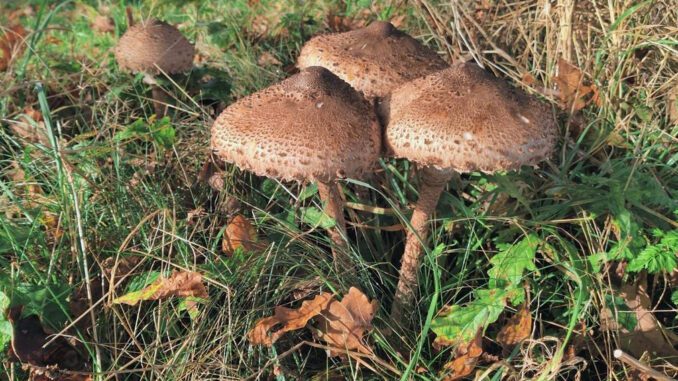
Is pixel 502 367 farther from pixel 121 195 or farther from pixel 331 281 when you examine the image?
pixel 121 195

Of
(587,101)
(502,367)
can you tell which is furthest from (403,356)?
(587,101)

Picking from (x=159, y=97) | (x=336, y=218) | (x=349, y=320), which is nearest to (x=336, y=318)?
(x=349, y=320)

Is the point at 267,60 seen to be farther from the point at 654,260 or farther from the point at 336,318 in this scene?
the point at 654,260

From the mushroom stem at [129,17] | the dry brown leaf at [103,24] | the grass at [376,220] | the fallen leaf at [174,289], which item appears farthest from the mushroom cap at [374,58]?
the dry brown leaf at [103,24]

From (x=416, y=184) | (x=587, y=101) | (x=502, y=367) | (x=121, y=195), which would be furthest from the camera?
(x=587, y=101)

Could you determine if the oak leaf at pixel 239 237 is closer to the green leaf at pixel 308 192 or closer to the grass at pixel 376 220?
the grass at pixel 376 220
